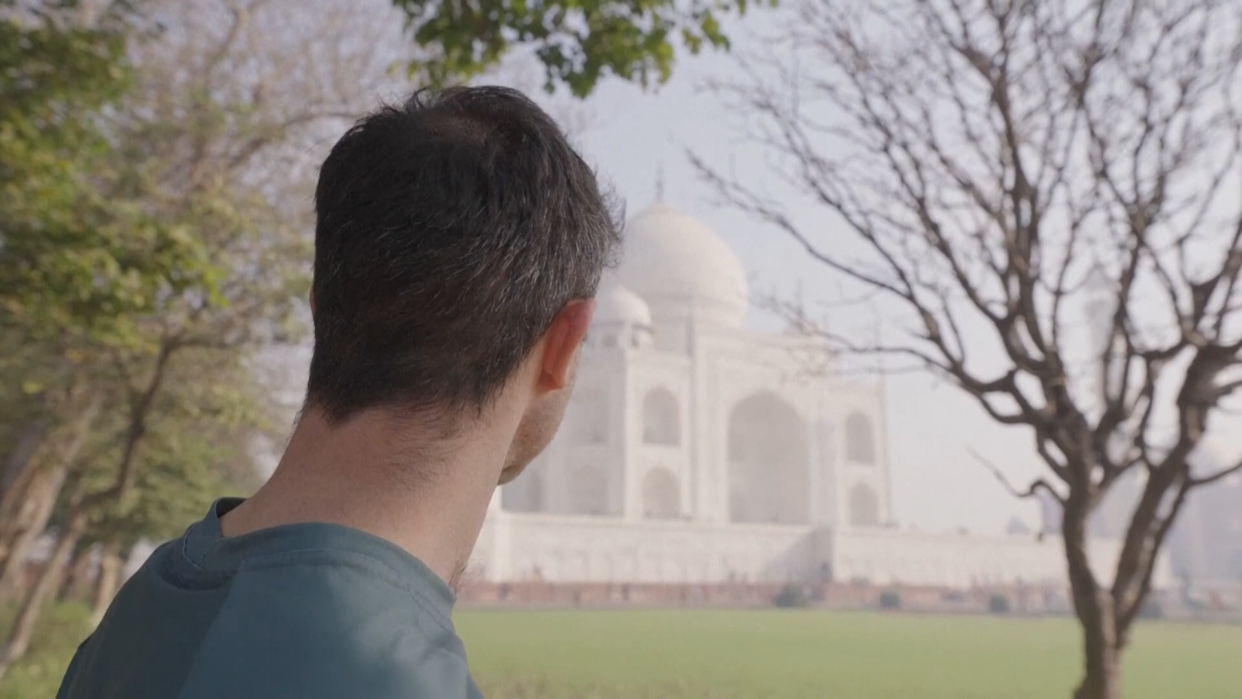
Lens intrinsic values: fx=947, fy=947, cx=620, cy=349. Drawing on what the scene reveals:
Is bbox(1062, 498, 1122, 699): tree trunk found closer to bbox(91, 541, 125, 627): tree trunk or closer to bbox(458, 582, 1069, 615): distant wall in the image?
bbox(91, 541, 125, 627): tree trunk

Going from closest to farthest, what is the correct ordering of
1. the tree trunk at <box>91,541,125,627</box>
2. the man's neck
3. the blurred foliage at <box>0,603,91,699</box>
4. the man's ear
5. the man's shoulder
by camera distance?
the man's shoulder < the man's neck < the man's ear < the blurred foliage at <box>0,603,91,699</box> < the tree trunk at <box>91,541,125,627</box>

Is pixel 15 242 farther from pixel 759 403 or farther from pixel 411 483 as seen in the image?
pixel 759 403

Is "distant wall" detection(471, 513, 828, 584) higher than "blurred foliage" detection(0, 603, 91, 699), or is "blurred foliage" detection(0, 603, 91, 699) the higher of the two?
"distant wall" detection(471, 513, 828, 584)

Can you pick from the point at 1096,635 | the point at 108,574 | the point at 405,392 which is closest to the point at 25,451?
the point at 108,574

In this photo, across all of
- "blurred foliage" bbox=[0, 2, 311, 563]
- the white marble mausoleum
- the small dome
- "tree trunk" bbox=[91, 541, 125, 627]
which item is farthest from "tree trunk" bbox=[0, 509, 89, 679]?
the small dome

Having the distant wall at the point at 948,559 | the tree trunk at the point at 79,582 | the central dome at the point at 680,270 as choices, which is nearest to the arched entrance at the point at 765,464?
the central dome at the point at 680,270

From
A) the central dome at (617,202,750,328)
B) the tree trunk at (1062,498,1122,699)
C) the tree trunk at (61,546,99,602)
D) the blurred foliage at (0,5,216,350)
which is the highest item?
the central dome at (617,202,750,328)
